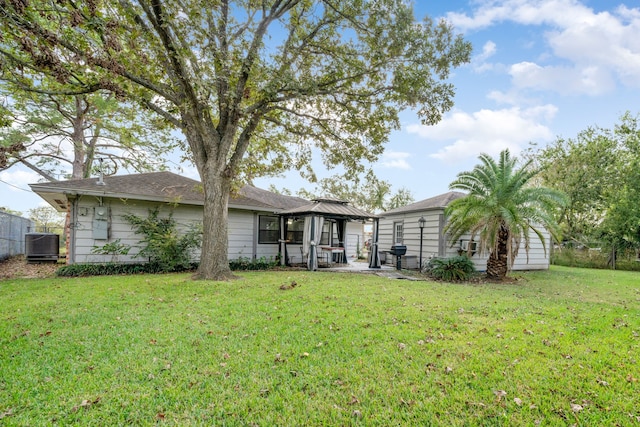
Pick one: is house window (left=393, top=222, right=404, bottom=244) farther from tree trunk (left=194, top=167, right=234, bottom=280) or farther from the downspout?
the downspout

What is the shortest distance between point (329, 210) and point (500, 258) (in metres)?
6.09

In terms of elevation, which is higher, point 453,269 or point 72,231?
point 72,231

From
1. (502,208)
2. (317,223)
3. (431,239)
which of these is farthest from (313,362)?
(431,239)

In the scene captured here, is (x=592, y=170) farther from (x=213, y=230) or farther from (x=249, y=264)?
(x=213, y=230)

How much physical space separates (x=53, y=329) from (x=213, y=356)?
8.53ft

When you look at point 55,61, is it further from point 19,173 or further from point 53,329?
point 19,173

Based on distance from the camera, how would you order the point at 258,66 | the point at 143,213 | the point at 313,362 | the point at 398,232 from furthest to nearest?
the point at 398,232 → the point at 143,213 → the point at 258,66 → the point at 313,362

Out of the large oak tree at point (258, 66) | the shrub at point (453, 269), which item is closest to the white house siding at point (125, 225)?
the large oak tree at point (258, 66)

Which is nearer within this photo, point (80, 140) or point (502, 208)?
point (502, 208)

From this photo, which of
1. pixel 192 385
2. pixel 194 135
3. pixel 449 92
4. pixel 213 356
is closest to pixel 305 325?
pixel 213 356

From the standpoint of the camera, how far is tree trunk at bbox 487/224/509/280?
9.96m

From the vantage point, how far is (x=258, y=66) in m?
7.45

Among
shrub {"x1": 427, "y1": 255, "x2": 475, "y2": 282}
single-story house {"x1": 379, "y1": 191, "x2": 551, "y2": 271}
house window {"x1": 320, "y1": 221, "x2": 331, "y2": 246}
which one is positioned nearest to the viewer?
shrub {"x1": 427, "y1": 255, "x2": 475, "y2": 282}

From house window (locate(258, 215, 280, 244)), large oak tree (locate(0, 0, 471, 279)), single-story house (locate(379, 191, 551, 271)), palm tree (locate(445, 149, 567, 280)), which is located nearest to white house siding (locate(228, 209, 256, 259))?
house window (locate(258, 215, 280, 244))
